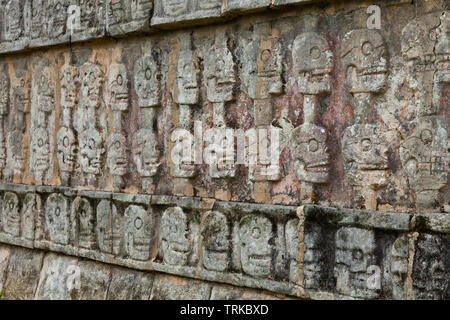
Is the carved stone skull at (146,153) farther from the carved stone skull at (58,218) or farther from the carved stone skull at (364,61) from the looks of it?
the carved stone skull at (364,61)

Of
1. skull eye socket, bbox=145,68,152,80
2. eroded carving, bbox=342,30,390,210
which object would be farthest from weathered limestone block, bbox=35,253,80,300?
eroded carving, bbox=342,30,390,210

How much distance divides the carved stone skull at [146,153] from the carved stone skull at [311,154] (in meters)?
1.19

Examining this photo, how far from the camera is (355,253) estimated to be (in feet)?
12.0

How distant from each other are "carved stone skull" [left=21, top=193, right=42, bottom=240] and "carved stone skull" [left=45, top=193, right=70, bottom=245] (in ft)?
0.44

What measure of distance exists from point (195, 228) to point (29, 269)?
2062 millimetres

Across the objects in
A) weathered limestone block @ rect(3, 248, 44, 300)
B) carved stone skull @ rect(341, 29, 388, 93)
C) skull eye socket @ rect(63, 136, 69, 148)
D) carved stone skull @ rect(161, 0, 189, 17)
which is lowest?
weathered limestone block @ rect(3, 248, 44, 300)

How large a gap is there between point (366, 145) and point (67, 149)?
2.75 m

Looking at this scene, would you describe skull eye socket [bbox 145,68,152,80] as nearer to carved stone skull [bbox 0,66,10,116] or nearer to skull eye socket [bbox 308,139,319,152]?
skull eye socket [bbox 308,139,319,152]

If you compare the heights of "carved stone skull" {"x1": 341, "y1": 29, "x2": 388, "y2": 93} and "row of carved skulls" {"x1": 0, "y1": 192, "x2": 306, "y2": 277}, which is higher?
"carved stone skull" {"x1": 341, "y1": 29, "x2": 388, "y2": 93}

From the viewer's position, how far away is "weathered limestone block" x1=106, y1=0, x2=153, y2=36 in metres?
4.77

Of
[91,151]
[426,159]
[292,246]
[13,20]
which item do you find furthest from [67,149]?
[426,159]

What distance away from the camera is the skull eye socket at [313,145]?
3.88 metres

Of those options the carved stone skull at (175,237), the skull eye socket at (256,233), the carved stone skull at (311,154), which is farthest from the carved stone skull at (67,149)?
the carved stone skull at (311,154)

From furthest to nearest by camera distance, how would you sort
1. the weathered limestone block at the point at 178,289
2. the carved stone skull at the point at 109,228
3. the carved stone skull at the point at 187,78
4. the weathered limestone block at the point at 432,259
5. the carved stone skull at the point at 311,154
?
the carved stone skull at the point at 109,228 → the carved stone skull at the point at 187,78 → the weathered limestone block at the point at 178,289 → the carved stone skull at the point at 311,154 → the weathered limestone block at the point at 432,259
